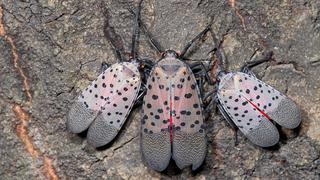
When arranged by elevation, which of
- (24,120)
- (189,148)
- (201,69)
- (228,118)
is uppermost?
(201,69)

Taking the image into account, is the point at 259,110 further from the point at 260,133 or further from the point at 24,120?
the point at 24,120

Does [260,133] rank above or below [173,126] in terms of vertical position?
below

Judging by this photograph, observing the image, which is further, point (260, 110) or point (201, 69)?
point (201, 69)

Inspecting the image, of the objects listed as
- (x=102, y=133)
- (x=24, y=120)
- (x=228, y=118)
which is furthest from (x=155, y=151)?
(x=24, y=120)

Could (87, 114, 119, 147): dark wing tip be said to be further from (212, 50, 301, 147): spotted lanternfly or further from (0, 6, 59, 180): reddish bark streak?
(212, 50, 301, 147): spotted lanternfly
